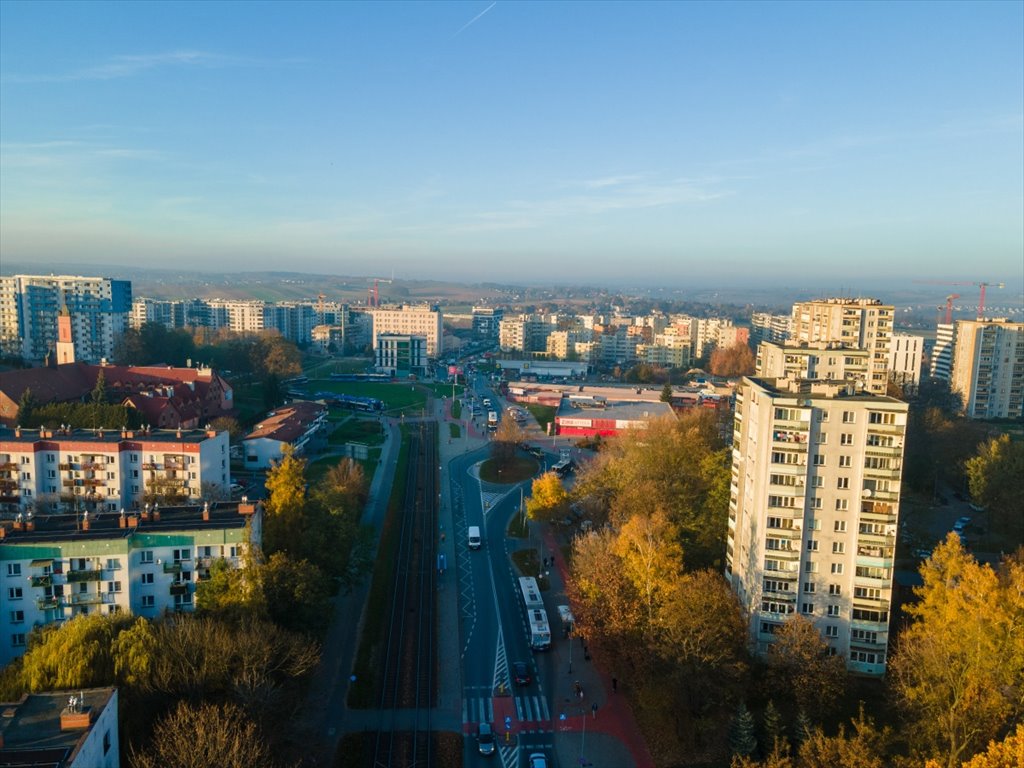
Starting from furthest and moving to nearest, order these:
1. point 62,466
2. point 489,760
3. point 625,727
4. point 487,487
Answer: point 487,487 → point 62,466 → point 625,727 → point 489,760

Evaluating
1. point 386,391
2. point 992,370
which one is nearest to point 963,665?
point 992,370

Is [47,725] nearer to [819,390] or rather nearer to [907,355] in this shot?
[819,390]

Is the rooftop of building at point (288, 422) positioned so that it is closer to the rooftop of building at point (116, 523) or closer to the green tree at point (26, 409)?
the green tree at point (26, 409)

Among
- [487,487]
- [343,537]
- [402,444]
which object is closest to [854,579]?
[343,537]

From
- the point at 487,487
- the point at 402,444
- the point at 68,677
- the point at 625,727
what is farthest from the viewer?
the point at 402,444

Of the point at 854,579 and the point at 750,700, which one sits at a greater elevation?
the point at 854,579

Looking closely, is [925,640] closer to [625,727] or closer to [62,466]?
[625,727]

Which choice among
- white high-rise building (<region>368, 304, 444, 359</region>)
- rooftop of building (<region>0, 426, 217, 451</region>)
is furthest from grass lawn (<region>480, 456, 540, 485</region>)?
white high-rise building (<region>368, 304, 444, 359</region>)
